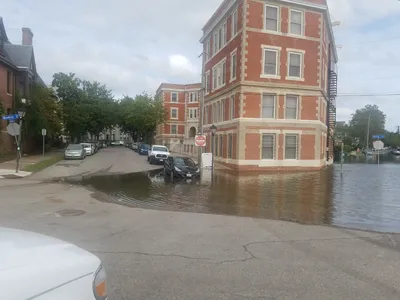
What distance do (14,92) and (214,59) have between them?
1873 cm

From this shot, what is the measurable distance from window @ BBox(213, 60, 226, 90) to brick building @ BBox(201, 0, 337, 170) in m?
2.03

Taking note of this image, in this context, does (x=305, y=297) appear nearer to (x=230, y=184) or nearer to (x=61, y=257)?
(x=61, y=257)

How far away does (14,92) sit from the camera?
34000 mm

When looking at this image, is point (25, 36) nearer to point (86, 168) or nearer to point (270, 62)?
point (86, 168)

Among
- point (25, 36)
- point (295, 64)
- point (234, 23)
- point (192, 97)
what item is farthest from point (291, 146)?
point (192, 97)

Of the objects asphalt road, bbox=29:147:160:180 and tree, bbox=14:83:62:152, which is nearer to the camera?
asphalt road, bbox=29:147:160:180

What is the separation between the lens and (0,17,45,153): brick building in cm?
3133

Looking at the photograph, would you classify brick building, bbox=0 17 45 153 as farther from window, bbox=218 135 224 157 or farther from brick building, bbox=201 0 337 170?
brick building, bbox=201 0 337 170

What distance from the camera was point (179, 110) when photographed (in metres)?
74.7

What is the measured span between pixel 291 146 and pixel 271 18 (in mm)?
10069

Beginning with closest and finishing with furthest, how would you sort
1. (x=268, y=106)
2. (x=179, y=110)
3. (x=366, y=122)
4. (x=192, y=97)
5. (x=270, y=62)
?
(x=270, y=62) < (x=268, y=106) < (x=192, y=97) < (x=179, y=110) < (x=366, y=122)

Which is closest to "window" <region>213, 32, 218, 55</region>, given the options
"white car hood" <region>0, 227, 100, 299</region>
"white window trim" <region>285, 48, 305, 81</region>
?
"white window trim" <region>285, 48, 305, 81</region>

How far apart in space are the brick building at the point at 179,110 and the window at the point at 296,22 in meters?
43.0

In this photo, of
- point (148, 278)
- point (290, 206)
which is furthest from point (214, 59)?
point (148, 278)
